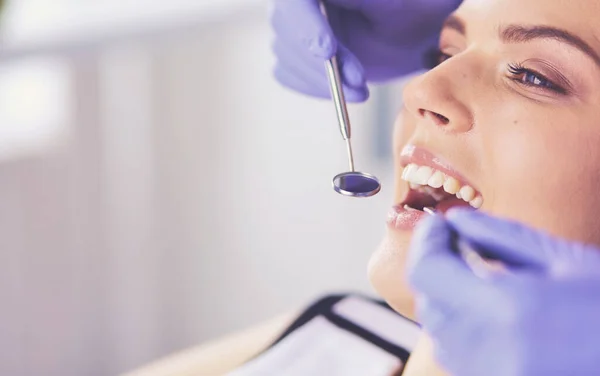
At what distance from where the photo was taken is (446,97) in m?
0.95

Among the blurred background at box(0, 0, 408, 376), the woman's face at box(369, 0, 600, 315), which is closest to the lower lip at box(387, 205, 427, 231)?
the woman's face at box(369, 0, 600, 315)

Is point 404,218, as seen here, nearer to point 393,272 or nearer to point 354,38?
point 393,272

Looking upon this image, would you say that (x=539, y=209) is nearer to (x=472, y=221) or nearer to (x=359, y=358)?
(x=472, y=221)

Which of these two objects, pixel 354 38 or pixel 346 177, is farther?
pixel 354 38

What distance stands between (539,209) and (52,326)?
1.53 meters

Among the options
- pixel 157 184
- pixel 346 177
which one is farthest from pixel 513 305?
pixel 157 184

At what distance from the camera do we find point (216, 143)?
2.30 m

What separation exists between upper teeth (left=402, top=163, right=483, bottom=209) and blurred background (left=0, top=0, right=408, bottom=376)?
123 cm

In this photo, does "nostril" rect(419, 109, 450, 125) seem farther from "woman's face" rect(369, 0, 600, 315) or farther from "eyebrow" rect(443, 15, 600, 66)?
"eyebrow" rect(443, 15, 600, 66)

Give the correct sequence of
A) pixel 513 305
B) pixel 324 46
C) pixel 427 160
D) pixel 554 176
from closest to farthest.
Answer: pixel 513 305 < pixel 554 176 < pixel 427 160 < pixel 324 46

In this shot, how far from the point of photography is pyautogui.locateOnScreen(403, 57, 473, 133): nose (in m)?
0.95

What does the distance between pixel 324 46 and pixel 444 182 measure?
266mm

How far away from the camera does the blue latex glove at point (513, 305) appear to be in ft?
2.05

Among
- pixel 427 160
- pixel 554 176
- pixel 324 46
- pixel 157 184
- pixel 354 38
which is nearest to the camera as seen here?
pixel 554 176
